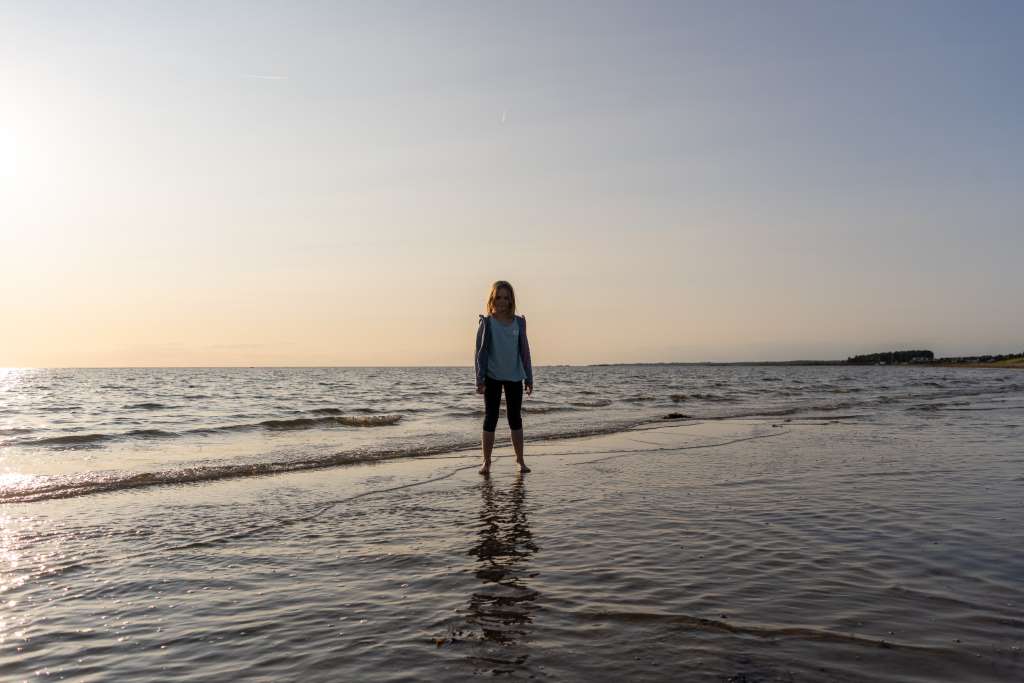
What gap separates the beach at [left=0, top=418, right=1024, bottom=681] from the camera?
2961mm

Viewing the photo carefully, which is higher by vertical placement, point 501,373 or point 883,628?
point 501,373

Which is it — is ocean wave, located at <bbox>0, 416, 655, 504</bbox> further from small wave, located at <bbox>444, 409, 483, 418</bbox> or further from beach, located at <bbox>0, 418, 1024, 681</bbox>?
small wave, located at <bbox>444, 409, 483, 418</bbox>

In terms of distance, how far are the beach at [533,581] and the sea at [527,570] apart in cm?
2

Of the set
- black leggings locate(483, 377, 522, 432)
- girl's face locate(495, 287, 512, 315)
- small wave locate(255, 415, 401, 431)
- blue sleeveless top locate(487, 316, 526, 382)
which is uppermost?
girl's face locate(495, 287, 512, 315)

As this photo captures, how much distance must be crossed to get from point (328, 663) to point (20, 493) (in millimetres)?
6826

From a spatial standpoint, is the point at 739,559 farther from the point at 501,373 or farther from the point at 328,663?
the point at 501,373

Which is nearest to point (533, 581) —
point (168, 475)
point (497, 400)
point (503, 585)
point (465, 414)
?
point (503, 585)

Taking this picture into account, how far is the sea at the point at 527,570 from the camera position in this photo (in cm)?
298

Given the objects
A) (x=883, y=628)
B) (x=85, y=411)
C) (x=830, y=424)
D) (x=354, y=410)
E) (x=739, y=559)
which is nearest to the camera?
(x=883, y=628)

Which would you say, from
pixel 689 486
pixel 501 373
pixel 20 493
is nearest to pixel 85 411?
pixel 20 493

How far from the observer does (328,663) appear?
2.99m

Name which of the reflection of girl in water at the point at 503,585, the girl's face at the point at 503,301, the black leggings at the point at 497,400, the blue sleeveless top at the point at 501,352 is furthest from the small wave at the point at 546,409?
the reflection of girl in water at the point at 503,585

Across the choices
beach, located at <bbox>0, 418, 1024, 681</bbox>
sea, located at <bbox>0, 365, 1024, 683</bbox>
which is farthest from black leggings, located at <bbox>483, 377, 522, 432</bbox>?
beach, located at <bbox>0, 418, 1024, 681</bbox>

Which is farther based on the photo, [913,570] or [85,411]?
[85,411]
